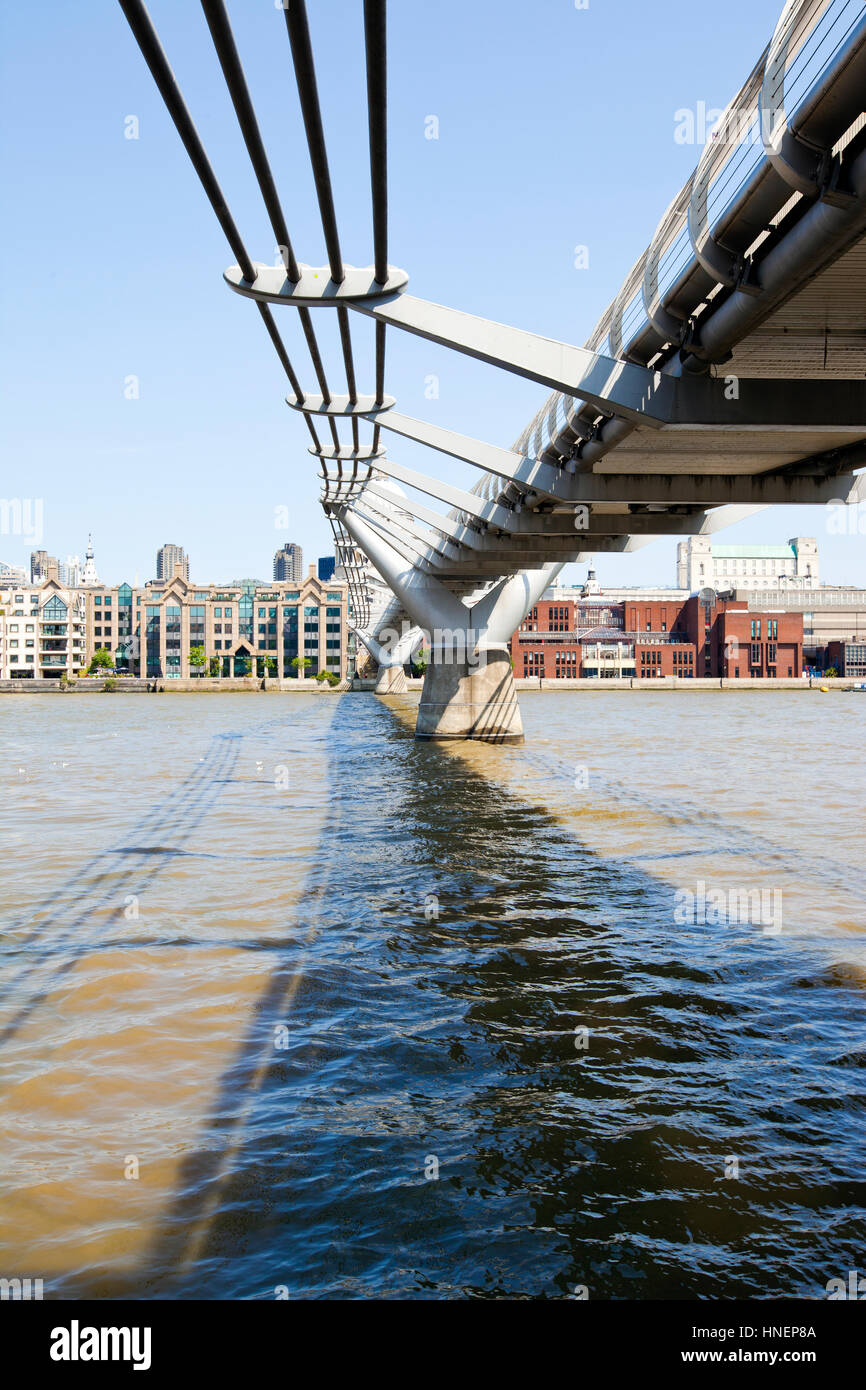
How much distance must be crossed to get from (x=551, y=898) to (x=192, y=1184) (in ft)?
23.8

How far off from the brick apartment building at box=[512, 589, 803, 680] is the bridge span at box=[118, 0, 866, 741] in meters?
94.9

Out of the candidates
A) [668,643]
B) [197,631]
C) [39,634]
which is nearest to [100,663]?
[39,634]

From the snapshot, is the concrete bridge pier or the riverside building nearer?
the concrete bridge pier

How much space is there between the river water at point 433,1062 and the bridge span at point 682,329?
543cm

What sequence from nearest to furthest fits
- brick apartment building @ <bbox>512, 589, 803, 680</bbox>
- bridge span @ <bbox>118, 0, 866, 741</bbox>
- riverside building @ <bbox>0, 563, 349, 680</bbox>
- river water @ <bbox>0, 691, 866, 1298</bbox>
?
1. river water @ <bbox>0, 691, 866, 1298</bbox>
2. bridge span @ <bbox>118, 0, 866, 741</bbox>
3. brick apartment building @ <bbox>512, 589, 803, 680</bbox>
4. riverside building @ <bbox>0, 563, 349, 680</bbox>

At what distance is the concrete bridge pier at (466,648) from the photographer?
123ft

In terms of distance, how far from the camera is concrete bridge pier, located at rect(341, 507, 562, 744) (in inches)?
1471

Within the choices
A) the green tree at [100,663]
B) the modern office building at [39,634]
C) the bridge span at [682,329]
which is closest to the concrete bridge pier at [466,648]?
the bridge span at [682,329]

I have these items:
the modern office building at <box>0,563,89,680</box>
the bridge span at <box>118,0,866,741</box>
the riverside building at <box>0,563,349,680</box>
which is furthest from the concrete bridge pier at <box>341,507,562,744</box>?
the modern office building at <box>0,563,89,680</box>

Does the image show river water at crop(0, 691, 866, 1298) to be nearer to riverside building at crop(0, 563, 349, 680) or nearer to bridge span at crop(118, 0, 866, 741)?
bridge span at crop(118, 0, 866, 741)

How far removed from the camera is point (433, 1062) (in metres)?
7.16

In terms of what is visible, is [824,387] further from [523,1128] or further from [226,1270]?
[226,1270]

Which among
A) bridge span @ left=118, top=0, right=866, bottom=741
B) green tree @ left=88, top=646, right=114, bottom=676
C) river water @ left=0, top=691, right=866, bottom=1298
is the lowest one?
river water @ left=0, top=691, right=866, bottom=1298
